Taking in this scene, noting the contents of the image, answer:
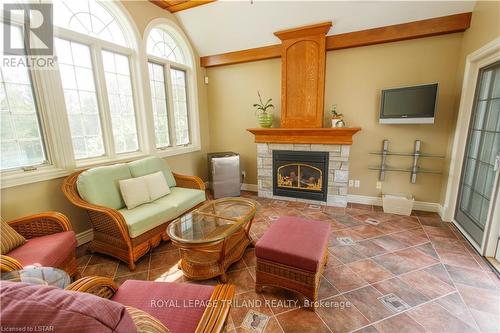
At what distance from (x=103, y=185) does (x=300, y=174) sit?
2801 mm

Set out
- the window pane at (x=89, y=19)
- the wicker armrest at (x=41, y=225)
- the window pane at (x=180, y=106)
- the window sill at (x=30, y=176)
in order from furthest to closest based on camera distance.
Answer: the window pane at (x=180, y=106) < the window pane at (x=89, y=19) < the window sill at (x=30, y=176) < the wicker armrest at (x=41, y=225)

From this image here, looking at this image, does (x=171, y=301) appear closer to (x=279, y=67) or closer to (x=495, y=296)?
(x=495, y=296)

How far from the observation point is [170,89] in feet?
12.4

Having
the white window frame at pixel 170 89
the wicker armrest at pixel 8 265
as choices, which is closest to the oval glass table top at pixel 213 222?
Result: the wicker armrest at pixel 8 265

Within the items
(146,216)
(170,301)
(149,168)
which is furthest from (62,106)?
(170,301)

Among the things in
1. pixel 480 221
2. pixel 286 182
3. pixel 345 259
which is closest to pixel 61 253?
pixel 345 259

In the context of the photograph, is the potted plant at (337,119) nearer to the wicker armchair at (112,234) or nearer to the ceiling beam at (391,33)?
the ceiling beam at (391,33)

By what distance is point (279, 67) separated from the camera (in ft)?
12.7

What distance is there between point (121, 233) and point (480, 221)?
368 centimetres

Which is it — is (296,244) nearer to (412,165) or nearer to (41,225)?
(41,225)

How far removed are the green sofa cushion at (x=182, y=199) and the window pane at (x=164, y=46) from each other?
2214 mm

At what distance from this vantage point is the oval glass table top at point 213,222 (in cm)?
188

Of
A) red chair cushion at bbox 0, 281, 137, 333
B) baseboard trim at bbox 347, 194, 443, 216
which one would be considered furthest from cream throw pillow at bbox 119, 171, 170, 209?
baseboard trim at bbox 347, 194, 443, 216

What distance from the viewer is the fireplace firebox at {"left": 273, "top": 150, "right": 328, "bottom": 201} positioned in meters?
3.60
